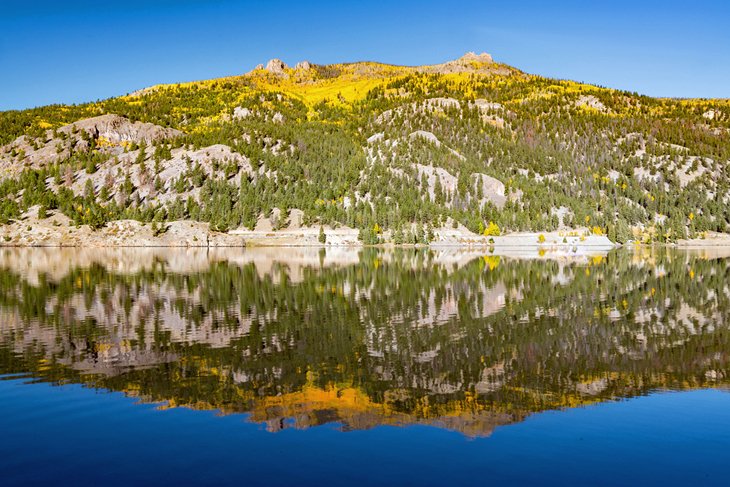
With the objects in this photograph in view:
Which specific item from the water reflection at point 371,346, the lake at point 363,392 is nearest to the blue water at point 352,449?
the lake at point 363,392

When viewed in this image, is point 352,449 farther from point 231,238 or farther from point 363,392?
point 231,238

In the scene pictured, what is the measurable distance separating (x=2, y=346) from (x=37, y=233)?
522 feet

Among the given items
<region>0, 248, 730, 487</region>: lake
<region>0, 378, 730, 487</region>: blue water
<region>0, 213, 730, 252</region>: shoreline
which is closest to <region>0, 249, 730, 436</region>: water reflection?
<region>0, 248, 730, 487</region>: lake

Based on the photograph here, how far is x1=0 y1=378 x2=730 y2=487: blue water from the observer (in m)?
15.0

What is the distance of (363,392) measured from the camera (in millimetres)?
22641

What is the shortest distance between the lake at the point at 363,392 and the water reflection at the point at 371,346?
0.52ft

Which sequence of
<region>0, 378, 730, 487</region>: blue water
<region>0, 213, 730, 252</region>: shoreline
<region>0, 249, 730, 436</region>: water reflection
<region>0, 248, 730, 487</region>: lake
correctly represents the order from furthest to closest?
<region>0, 213, 730, 252</region>: shoreline, <region>0, 249, 730, 436</region>: water reflection, <region>0, 248, 730, 487</region>: lake, <region>0, 378, 730, 487</region>: blue water

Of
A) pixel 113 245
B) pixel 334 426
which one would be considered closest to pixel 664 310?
pixel 334 426

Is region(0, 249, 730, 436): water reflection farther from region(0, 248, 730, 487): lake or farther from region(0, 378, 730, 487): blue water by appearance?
region(0, 378, 730, 487): blue water

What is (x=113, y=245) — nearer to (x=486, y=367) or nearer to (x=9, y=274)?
(x=9, y=274)

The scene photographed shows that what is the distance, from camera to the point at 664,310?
4388 cm

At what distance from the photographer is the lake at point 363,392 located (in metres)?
15.7

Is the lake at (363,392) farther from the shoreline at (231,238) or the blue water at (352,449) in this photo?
the shoreline at (231,238)

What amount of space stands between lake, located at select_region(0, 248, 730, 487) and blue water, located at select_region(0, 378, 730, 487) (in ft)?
0.23
